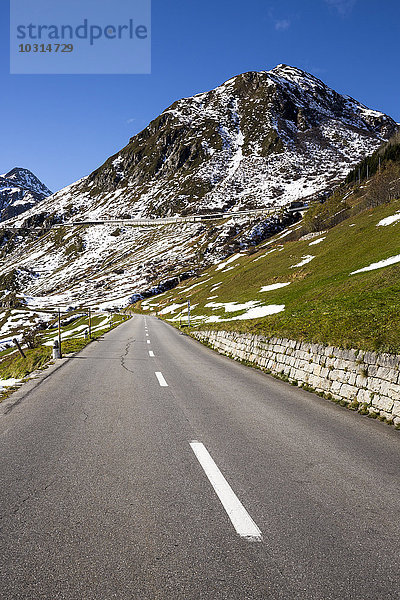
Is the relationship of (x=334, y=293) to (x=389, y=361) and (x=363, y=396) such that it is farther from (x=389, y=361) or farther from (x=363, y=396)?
(x=389, y=361)

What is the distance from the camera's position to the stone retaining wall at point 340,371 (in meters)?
7.80

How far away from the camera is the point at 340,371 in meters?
9.59

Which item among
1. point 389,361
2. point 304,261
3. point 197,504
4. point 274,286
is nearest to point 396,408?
point 389,361

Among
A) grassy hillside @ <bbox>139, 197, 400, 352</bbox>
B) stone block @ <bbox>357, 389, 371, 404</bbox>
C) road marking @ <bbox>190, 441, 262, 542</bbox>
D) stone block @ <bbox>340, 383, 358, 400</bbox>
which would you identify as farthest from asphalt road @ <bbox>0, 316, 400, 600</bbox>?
grassy hillside @ <bbox>139, 197, 400, 352</bbox>

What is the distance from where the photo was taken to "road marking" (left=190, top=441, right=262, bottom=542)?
3592 mm

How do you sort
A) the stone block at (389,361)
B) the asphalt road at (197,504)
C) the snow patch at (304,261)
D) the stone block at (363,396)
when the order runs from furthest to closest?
the snow patch at (304,261), the stone block at (363,396), the stone block at (389,361), the asphalt road at (197,504)

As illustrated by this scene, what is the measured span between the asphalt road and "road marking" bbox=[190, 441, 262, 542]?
21 mm

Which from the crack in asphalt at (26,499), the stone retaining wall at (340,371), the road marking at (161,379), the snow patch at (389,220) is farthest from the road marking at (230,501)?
the snow patch at (389,220)

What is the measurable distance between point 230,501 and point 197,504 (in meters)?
0.40

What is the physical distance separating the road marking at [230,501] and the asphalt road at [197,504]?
0.07 ft

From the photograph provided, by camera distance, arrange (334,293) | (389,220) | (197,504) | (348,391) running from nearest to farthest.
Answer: (197,504) → (348,391) → (334,293) → (389,220)

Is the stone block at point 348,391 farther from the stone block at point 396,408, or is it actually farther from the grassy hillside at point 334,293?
the stone block at point 396,408

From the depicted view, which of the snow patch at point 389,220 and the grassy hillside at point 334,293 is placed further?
the snow patch at point 389,220

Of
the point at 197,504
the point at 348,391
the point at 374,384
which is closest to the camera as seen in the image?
the point at 197,504
